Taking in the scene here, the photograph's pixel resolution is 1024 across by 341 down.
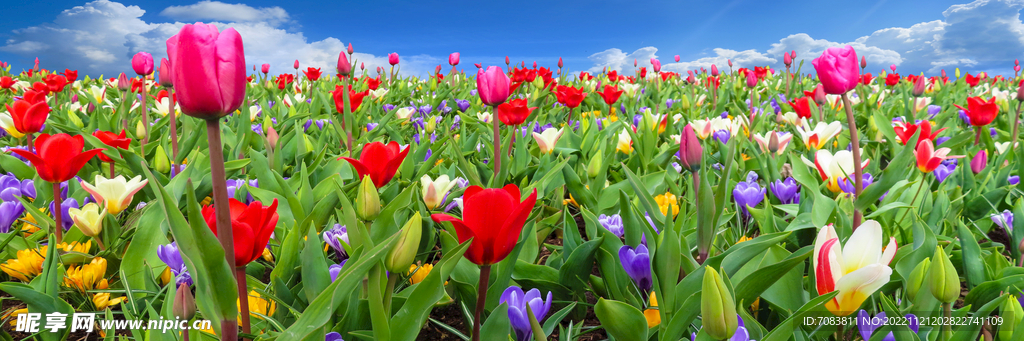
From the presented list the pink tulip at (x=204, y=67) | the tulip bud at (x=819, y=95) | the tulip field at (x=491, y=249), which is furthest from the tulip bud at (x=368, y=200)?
the tulip bud at (x=819, y=95)

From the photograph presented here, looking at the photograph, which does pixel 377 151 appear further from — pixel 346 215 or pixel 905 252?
pixel 905 252

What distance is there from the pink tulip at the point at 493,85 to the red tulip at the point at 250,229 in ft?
4.28

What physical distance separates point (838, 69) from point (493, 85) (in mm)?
1170

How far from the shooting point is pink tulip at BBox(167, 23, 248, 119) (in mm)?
611

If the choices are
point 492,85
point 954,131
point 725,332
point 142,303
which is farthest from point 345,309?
point 954,131

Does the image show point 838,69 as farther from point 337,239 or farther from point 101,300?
point 101,300

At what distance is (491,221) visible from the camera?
85 cm

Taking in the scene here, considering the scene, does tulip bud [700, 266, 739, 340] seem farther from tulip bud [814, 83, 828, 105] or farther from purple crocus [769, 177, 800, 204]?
tulip bud [814, 83, 828, 105]

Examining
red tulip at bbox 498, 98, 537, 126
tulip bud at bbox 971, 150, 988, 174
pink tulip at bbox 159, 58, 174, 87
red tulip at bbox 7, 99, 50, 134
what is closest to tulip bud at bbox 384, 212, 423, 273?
red tulip at bbox 498, 98, 537, 126

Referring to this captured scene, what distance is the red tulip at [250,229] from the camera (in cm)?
78

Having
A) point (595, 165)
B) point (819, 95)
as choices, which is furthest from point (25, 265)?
point (819, 95)

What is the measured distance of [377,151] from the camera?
1382 millimetres

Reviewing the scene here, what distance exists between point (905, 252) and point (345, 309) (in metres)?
1.28

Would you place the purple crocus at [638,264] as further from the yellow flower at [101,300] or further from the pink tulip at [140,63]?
the pink tulip at [140,63]
